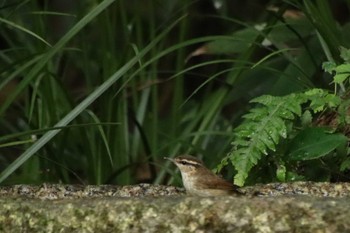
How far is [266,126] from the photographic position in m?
4.54

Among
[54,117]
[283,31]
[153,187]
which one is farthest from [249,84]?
[153,187]

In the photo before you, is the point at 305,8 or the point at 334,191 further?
the point at 305,8

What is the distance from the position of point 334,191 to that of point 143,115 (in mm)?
2158

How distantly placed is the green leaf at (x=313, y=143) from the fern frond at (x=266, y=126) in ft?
0.30

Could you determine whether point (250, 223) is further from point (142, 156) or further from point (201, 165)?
point (142, 156)

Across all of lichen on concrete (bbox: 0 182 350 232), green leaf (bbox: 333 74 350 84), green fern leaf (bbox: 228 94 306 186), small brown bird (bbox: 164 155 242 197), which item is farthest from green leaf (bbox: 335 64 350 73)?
lichen on concrete (bbox: 0 182 350 232)

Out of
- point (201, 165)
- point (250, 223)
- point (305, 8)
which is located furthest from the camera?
point (305, 8)

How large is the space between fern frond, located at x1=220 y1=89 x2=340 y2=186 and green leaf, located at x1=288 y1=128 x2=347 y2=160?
0.09 m

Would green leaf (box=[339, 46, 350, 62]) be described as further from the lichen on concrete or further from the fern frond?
the lichen on concrete

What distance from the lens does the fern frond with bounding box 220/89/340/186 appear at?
4465mm

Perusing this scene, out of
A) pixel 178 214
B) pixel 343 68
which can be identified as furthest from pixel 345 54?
pixel 178 214

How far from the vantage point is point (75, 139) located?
619 cm

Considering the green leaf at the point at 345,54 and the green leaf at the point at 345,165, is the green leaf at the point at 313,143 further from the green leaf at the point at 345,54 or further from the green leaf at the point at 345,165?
the green leaf at the point at 345,54

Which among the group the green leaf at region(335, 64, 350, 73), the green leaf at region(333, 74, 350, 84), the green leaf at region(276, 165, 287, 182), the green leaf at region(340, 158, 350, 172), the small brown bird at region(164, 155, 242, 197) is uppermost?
the green leaf at region(335, 64, 350, 73)
